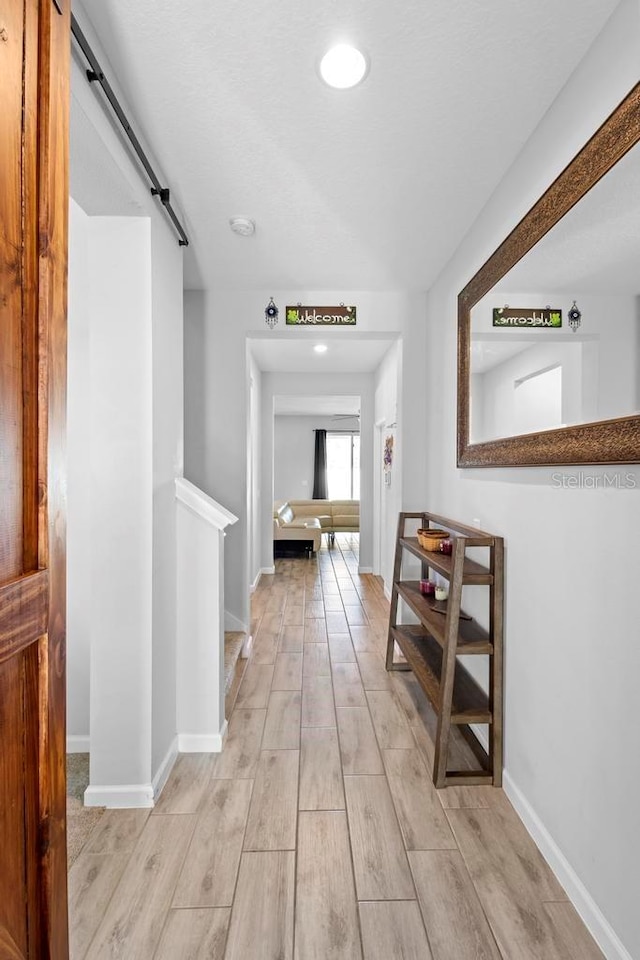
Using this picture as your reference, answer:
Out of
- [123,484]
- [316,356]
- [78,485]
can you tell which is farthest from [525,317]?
[316,356]

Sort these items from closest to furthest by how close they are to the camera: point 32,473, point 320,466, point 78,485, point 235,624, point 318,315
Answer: point 32,473 → point 78,485 → point 318,315 → point 235,624 → point 320,466

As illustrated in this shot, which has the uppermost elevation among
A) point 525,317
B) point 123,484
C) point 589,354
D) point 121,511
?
point 525,317

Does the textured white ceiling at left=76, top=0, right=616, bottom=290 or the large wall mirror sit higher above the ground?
the textured white ceiling at left=76, top=0, right=616, bottom=290

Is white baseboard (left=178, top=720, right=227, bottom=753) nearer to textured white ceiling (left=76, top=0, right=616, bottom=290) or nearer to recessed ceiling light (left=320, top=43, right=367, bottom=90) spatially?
textured white ceiling (left=76, top=0, right=616, bottom=290)

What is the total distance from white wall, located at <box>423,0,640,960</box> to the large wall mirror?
→ 9 cm

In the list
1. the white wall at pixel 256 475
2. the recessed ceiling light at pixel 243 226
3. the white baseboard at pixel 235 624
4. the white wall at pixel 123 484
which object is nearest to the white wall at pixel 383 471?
the white wall at pixel 256 475

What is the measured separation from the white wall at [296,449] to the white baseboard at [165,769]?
29.6 ft

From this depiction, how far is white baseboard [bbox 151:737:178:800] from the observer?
6.29ft

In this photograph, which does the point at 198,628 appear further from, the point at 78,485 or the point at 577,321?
the point at 577,321

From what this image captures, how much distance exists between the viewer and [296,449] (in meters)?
11.3

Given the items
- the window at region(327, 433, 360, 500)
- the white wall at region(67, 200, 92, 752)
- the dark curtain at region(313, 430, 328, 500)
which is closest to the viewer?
the white wall at region(67, 200, 92, 752)

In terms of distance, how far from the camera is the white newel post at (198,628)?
2.22m

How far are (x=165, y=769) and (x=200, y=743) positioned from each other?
0.23m

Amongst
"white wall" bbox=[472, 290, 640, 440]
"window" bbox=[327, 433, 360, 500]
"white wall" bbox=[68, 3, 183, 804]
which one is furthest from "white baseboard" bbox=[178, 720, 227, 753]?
"window" bbox=[327, 433, 360, 500]
